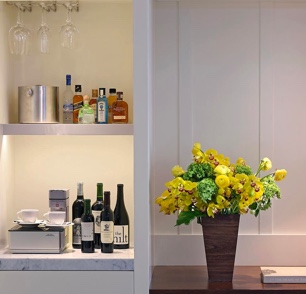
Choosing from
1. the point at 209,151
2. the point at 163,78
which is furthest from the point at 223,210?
the point at 163,78

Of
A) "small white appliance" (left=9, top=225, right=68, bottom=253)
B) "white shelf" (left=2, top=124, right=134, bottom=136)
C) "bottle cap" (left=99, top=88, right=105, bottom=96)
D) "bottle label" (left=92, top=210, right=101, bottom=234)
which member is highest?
"bottle cap" (left=99, top=88, right=105, bottom=96)

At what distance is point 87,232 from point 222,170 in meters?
0.65

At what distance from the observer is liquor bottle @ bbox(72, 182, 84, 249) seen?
3275 mm

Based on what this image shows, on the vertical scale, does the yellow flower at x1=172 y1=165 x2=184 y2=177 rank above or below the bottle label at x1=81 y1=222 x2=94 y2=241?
above

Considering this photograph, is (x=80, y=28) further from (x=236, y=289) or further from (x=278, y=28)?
(x=236, y=289)

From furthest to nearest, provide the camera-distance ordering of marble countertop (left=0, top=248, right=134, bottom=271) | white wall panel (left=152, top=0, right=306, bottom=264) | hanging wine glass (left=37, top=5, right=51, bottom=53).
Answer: white wall panel (left=152, top=0, right=306, bottom=264), hanging wine glass (left=37, top=5, right=51, bottom=53), marble countertop (left=0, top=248, right=134, bottom=271)

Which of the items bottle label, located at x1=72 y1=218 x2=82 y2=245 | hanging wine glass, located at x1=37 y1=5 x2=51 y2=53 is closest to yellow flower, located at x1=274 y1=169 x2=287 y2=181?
bottle label, located at x1=72 y1=218 x2=82 y2=245

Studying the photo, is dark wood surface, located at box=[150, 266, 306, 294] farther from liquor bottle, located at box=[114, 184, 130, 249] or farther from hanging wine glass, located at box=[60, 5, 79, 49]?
hanging wine glass, located at box=[60, 5, 79, 49]

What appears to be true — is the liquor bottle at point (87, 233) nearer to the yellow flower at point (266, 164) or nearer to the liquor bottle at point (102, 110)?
the liquor bottle at point (102, 110)

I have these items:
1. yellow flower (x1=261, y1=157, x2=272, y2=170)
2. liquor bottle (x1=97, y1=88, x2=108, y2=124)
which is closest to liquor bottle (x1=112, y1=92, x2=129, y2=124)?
liquor bottle (x1=97, y1=88, x2=108, y2=124)

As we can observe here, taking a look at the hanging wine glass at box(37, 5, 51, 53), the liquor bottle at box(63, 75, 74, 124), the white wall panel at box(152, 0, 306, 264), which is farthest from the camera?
the white wall panel at box(152, 0, 306, 264)

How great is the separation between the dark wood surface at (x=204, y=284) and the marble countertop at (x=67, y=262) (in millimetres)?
Answer: 178

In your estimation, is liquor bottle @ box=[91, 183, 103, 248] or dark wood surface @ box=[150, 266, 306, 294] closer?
dark wood surface @ box=[150, 266, 306, 294]

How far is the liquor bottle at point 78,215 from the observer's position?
3.28m
